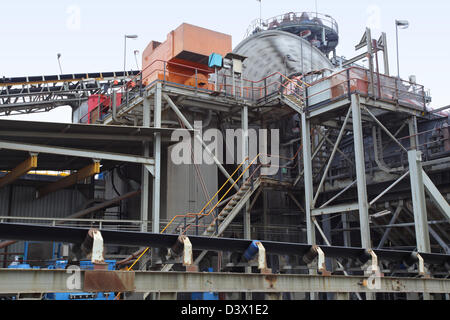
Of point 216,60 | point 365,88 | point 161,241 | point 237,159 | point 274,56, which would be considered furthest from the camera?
point 274,56

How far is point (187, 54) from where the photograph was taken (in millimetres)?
20703

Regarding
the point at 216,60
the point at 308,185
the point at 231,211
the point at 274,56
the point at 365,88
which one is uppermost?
the point at 274,56

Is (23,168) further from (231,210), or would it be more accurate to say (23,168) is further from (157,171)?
(231,210)

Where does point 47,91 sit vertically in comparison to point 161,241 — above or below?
above

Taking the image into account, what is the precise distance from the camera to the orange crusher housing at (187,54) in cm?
2061

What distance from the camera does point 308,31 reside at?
37844mm

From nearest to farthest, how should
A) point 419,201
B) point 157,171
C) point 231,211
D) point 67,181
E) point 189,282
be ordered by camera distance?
1. point 189,282
2. point 419,201
3. point 157,171
4. point 231,211
5. point 67,181

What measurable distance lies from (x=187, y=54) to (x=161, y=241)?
571 inches

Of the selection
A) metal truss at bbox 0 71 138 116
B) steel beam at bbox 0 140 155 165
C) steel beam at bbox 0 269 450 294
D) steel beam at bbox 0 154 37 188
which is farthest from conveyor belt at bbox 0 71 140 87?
steel beam at bbox 0 269 450 294

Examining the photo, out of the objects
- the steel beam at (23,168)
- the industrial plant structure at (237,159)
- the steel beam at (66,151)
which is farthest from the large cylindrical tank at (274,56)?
the steel beam at (23,168)

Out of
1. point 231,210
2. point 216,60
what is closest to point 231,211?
point 231,210

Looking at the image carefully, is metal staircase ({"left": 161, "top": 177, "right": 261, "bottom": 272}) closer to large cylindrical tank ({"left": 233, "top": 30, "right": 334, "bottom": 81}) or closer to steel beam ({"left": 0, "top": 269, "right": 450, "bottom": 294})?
large cylindrical tank ({"left": 233, "top": 30, "right": 334, "bottom": 81})

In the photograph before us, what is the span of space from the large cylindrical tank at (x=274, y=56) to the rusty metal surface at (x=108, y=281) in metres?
20.3
